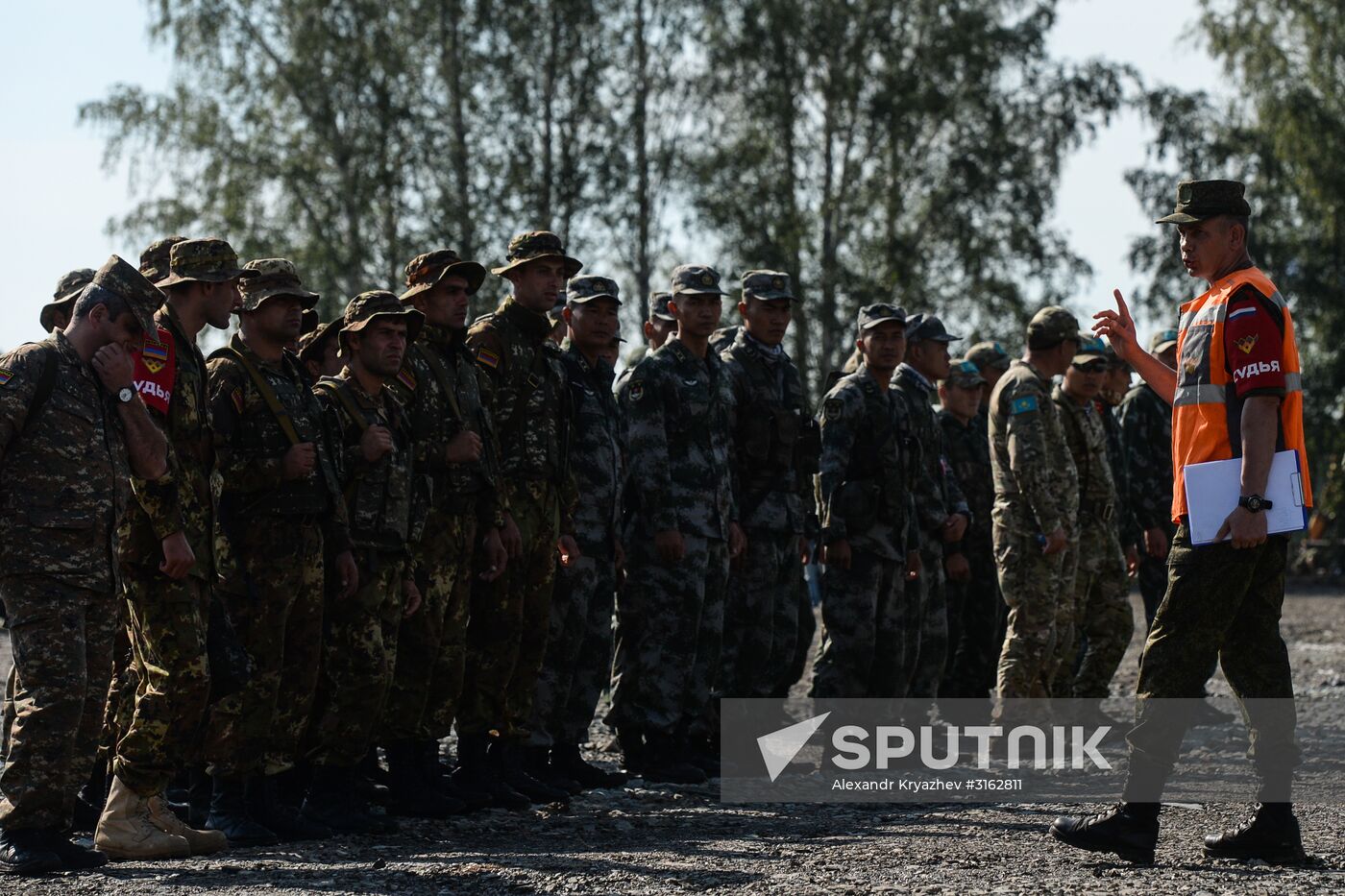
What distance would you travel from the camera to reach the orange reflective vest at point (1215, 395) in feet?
19.2

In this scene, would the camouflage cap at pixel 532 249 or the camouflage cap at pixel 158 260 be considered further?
the camouflage cap at pixel 532 249

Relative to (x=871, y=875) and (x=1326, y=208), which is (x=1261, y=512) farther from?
(x=1326, y=208)

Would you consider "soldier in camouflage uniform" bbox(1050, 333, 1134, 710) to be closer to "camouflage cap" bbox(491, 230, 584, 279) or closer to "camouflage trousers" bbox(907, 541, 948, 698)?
"camouflage trousers" bbox(907, 541, 948, 698)

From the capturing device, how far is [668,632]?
8.47 m

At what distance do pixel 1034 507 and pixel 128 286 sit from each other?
5.49m

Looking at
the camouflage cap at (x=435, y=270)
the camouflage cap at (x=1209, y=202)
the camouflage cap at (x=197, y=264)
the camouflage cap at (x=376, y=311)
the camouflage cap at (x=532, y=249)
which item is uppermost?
the camouflage cap at (x=532, y=249)

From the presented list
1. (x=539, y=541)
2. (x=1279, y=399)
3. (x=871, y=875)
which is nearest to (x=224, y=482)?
(x=539, y=541)

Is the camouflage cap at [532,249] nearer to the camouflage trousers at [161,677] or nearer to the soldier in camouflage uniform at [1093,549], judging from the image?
the camouflage trousers at [161,677]

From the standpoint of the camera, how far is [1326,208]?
89.9 feet

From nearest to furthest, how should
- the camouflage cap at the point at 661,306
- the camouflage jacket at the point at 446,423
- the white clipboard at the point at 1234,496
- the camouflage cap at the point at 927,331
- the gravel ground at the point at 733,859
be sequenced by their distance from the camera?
1. the gravel ground at the point at 733,859
2. the white clipboard at the point at 1234,496
3. the camouflage jacket at the point at 446,423
4. the camouflage cap at the point at 927,331
5. the camouflage cap at the point at 661,306

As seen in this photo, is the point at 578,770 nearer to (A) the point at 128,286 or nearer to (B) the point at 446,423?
(B) the point at 446,423

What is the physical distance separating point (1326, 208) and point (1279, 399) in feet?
77.1

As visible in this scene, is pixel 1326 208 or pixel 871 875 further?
pixel 1326 208

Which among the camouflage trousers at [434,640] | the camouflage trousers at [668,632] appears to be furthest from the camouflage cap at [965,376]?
the camouflage trousers at [434,640]
